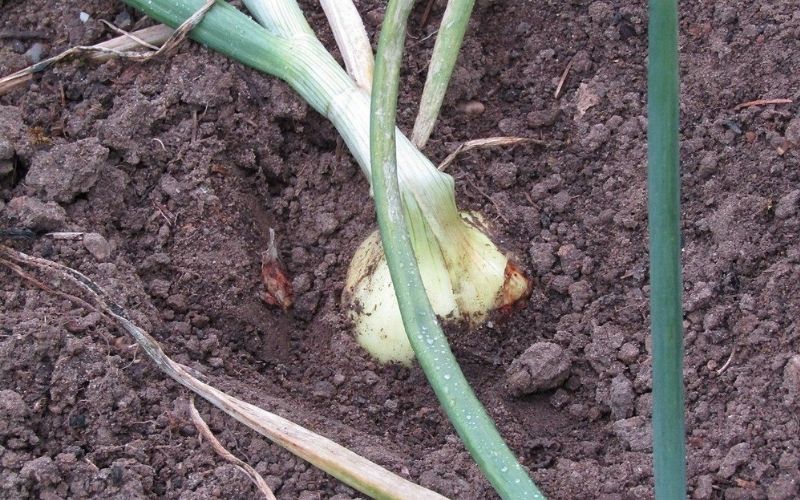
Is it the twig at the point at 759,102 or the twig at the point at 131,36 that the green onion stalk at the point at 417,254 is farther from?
the twig at the point at 759,102

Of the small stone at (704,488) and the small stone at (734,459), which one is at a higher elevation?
the small stone at (734,459)

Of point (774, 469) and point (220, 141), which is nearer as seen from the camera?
point (774, 469)

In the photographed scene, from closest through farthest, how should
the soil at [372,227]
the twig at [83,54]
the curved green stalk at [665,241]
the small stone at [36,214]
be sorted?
1. the curved green stalk at [665,241]
2. the soil at [372,227]
3. the small stone at [36,214]
4. the twig at [83,54]

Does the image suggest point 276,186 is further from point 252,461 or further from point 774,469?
point 774,469

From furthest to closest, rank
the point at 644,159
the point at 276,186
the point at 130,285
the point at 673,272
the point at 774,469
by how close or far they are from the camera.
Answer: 1. the point at 276,186
2. the point at 644,159
3. the point at 130,285
4. the point at 774,469
5. the point at 673,272

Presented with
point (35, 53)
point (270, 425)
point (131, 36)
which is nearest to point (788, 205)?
point (270, 425)

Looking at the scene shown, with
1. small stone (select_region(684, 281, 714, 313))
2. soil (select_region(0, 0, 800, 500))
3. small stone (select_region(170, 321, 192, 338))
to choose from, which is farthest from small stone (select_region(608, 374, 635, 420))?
small stone (select_region(170, 321, 192, 338))

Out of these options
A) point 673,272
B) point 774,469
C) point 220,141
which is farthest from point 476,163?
point 673,272

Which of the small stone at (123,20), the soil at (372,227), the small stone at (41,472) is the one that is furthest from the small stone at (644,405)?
the small stone at (123,20)
